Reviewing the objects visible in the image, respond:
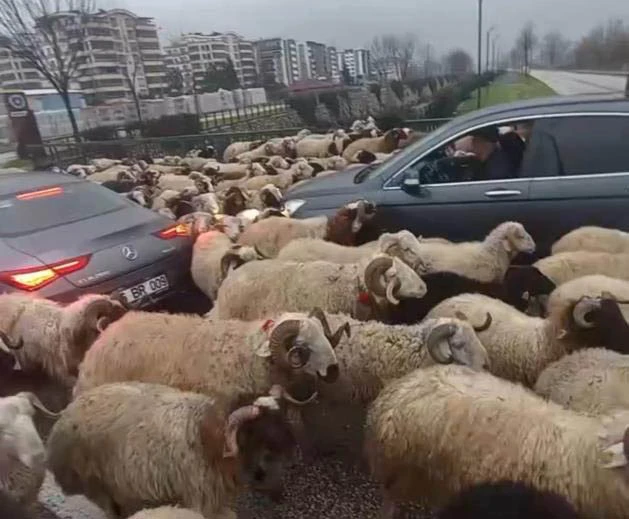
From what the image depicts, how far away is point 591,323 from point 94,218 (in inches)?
162

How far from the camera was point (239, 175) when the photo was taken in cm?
1240

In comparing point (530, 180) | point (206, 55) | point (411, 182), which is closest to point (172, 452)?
point (411, 182)

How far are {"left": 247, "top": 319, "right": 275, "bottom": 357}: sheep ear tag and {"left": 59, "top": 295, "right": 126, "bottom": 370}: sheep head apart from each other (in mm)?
1081

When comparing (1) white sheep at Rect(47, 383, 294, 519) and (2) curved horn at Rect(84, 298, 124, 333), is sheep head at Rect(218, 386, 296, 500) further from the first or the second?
(2) curved horn at Rect(84, 298, 124, 333)

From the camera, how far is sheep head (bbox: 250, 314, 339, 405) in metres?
3.55

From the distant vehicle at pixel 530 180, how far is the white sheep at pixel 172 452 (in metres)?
3.32

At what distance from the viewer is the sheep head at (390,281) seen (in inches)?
176

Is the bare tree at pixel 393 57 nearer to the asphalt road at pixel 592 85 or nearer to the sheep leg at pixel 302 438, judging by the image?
the asphalt road at pixel 592 85

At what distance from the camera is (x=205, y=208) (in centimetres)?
830

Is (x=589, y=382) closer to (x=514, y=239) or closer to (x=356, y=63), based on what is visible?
(x=514, y=239)

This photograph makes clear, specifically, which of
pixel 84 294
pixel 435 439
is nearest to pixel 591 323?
pixel 435 439

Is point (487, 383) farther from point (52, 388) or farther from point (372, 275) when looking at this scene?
point (52, 388)

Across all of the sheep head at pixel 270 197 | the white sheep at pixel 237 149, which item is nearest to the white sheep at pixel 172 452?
the sheep head at pixel 270 197

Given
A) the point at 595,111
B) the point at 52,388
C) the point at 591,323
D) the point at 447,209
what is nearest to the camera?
the point at 591,323
